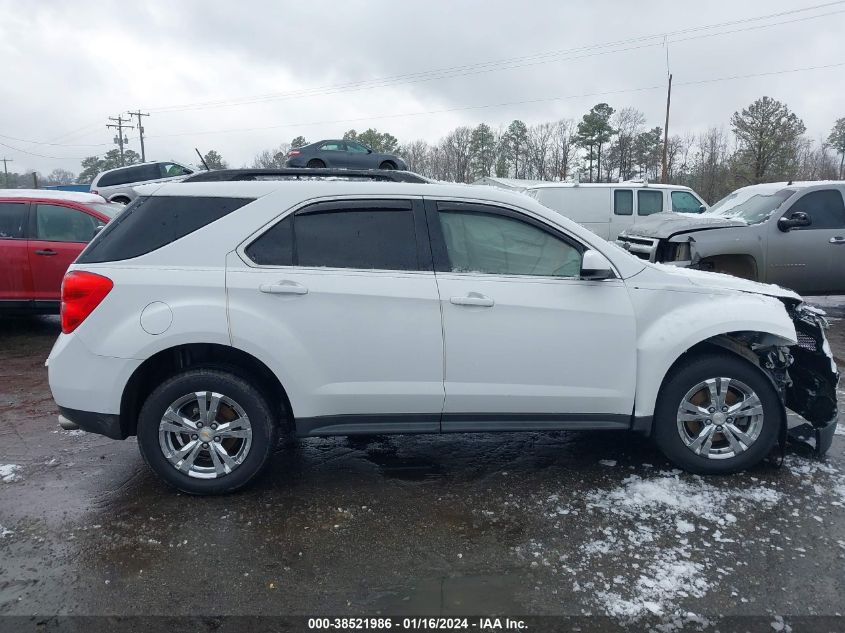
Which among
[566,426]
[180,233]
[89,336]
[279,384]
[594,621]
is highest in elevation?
[180,233]

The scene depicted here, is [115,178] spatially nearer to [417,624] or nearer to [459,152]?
[417,624]

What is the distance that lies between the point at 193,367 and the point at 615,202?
13.2 meters

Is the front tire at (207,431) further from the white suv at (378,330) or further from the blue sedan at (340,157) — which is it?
the blue sedan at (340,157)

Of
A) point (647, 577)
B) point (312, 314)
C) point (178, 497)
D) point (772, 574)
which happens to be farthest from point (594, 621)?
point (178, 497)

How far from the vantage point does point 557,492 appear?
382cm

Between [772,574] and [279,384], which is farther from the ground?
[279,384]

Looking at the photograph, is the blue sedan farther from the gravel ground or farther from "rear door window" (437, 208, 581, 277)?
the gravel ground

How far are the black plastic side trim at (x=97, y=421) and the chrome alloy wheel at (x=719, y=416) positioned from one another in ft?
11.1

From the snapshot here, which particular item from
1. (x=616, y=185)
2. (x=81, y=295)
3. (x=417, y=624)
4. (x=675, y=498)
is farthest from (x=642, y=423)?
(x=616, y=185)

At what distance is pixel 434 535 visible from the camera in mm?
3355

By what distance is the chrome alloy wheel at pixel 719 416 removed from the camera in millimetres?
3883

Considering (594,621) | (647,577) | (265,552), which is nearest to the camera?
(594,621)

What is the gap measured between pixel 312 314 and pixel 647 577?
2.20 m

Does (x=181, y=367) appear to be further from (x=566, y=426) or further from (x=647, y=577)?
(x=647, y=577)
